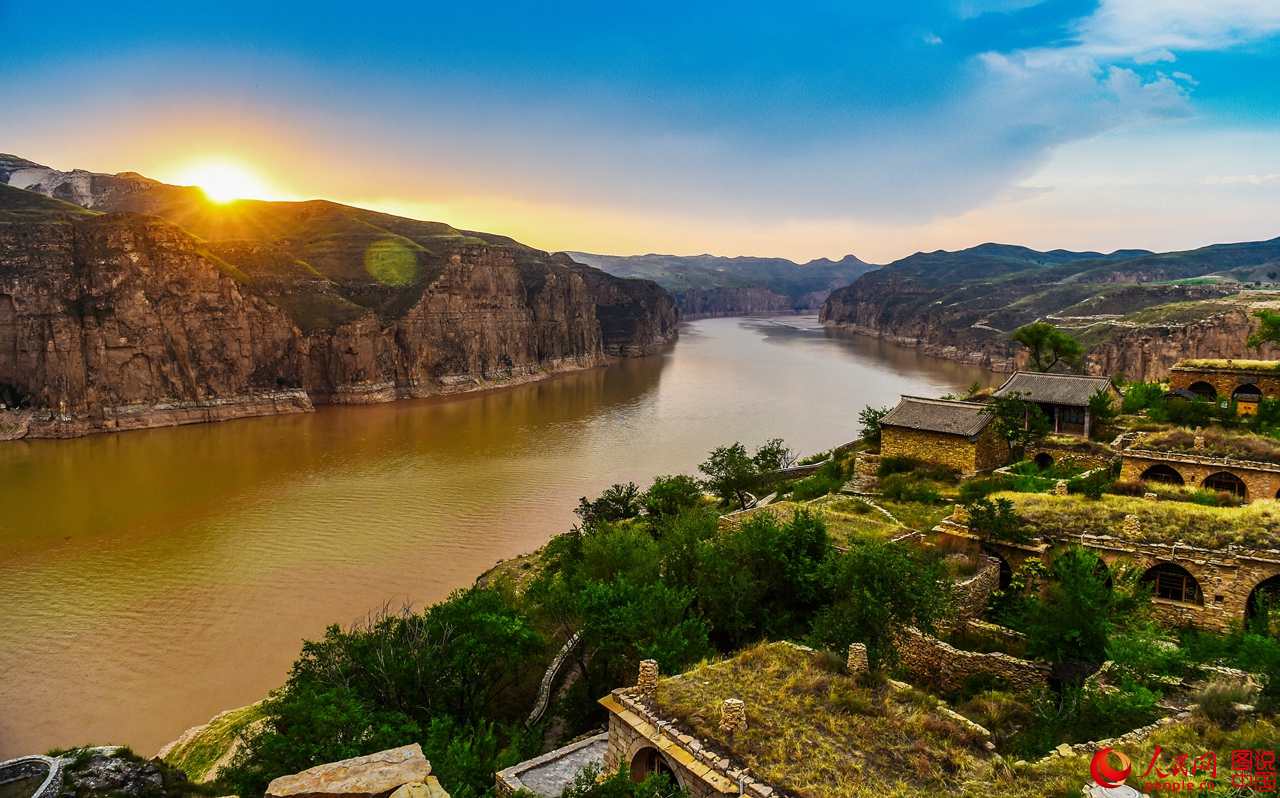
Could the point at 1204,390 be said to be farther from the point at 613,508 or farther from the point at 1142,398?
the point at 613,508

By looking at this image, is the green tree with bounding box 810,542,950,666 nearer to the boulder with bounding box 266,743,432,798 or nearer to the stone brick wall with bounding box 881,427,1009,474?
the boulder with bounding box 266,743,432,798

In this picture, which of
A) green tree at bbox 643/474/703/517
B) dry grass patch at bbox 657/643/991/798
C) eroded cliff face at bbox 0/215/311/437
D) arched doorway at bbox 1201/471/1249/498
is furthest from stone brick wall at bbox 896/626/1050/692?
eroded cliff face at bbox 0/215/311/437

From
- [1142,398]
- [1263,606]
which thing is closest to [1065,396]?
[1142,398]

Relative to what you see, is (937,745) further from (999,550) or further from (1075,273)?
(1075,273)

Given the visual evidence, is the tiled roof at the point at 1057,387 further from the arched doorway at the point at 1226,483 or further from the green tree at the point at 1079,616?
the green tree at the point at 1079,616

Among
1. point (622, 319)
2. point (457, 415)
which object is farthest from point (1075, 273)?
point (457, 415)

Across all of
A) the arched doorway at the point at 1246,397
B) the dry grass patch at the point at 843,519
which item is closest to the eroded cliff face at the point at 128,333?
the dry grass patch at the point at 843,519
